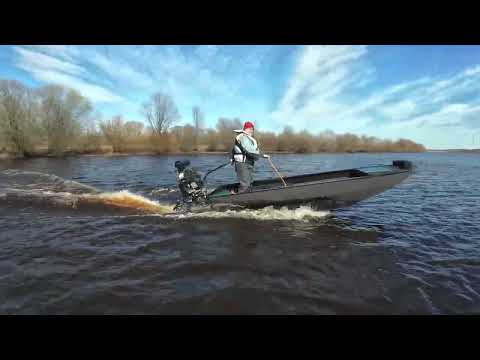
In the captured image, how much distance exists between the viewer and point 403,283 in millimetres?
4543

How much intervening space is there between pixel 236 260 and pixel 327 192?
11.8ft

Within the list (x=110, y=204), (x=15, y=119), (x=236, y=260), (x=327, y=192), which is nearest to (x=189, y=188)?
(x=110, y=204)

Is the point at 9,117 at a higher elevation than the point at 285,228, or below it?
higher

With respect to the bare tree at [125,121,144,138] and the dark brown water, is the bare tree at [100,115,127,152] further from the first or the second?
the dark brown water

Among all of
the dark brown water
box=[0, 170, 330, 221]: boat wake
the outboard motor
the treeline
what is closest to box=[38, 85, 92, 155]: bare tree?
the treeline

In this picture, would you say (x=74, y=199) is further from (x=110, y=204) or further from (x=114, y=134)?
(x=114, y=134)

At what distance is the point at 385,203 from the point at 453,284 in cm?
639

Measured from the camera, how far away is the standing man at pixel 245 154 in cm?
795

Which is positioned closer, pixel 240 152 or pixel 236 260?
pixel 236 260

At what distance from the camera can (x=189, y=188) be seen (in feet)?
27.8

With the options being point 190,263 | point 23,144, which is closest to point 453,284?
point 190,263

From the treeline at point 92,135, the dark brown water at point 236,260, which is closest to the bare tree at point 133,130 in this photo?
the treeline at point 92,135
